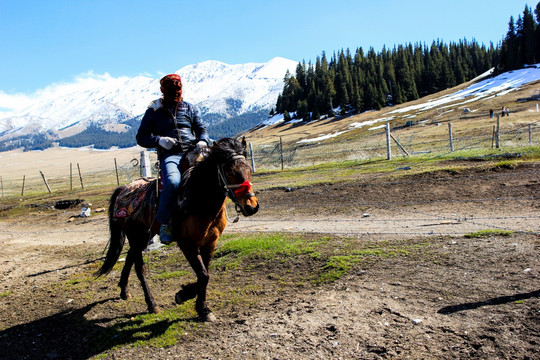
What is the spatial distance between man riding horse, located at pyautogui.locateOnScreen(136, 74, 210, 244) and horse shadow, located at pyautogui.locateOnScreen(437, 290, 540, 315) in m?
3.59

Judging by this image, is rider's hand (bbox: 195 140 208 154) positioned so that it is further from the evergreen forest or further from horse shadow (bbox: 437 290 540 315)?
the evergreen forest

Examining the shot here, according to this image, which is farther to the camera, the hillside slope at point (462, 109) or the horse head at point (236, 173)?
the hillside slope at point (462, 109)

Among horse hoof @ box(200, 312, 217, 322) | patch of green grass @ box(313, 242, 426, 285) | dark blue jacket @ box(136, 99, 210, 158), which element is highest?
dark blue jacket @ box(136, 99, 210, 158)

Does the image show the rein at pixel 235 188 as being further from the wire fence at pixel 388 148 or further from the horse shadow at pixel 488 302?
the wire fence at pixel 388 148

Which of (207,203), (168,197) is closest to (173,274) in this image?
(168,197)

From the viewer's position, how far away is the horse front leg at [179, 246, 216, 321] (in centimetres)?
470

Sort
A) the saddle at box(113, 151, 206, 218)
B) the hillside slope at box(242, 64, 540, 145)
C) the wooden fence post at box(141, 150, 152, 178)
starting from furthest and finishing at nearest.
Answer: the hillside slope at box(242, 64, 540, 145)
the wooden fence post at box(141, 150, 152, 178)
the saddle at box(113, 151, 206, 218)

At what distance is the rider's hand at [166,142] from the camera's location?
5.03m

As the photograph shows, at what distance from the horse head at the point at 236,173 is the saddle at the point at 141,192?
418 millimetres

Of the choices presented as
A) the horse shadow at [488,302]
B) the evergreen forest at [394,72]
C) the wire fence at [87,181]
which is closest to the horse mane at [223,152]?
the horse shadow at [488,302]

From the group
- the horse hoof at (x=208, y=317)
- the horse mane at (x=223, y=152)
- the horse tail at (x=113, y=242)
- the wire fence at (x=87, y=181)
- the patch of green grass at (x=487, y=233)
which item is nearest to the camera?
the horse mane at (x=223, y=152)

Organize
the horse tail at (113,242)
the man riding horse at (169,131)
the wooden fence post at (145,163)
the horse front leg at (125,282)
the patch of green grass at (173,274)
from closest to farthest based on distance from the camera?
1. the man riding horse at (169,131)
2. the horse front leg at (125,282)
3. the horse tail at (113,242)
4. the patch of green grass at (173,274)
5. the wooden fence post at (145,163)

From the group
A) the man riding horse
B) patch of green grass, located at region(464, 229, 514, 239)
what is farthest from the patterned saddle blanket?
patch of green grass, located at region(464, 229, 514, 239)

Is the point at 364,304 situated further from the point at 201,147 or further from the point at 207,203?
the point at 201,147
